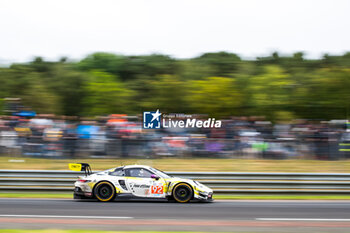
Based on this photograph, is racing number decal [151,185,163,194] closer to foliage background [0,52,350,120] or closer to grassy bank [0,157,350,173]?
grassy bank [0,157,350,173]

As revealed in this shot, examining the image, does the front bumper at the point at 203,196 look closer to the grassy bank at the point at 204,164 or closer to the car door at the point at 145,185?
the car door at the point at 145,185

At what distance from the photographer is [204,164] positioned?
53.9 feet

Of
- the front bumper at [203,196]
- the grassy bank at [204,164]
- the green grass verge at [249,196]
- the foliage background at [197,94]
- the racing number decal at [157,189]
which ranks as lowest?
the green grass verge at [249,196]

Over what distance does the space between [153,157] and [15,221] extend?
8.12m

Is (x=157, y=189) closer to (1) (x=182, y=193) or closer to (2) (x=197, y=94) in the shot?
(1) (x=182, y=193)

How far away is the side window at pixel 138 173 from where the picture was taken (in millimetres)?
12336

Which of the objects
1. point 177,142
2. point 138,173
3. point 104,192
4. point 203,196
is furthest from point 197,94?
point 104,192

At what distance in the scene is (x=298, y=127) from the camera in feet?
55.4

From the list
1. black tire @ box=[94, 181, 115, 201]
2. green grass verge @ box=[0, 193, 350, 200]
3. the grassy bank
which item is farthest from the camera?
the grassy bank

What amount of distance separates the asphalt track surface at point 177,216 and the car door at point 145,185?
9.6 inches

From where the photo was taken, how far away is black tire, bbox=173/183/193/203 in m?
12.1

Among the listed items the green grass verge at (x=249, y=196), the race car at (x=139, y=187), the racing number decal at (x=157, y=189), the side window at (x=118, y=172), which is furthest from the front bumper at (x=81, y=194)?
the racing number decal at (x=157, y=189)

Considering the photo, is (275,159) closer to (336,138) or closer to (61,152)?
(336,138)

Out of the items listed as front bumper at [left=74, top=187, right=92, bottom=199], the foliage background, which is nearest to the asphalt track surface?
front bumper at [left=74, top=187, right=92, bottom=199]
